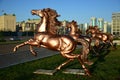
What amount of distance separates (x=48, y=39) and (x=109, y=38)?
43.3 ft

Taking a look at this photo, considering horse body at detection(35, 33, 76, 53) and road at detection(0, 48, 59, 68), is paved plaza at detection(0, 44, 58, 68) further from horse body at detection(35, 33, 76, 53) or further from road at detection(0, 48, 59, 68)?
horse body at detection(35, 33, 76, 53)

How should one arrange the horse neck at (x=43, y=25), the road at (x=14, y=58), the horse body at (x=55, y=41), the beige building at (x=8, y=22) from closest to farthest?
the horse body at (x=55, y=41) < the horse neck at (x=43, y=25) < the road at (x=14, y=58) < the beige building at (x=8, y=22)

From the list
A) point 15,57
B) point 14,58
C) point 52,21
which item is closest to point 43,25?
point 52,21

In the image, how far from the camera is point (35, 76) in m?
8.71

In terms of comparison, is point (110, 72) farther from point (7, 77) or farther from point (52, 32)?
point (7, 77)

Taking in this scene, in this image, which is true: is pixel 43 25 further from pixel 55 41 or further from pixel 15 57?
pixel 15 57

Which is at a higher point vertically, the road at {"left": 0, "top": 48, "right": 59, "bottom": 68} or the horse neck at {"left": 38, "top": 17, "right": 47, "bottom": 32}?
the horse neck at {"left": 38, "top": 17, "right": 47, "bottom": 32}

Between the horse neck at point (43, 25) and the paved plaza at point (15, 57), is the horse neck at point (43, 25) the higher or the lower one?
the higher one

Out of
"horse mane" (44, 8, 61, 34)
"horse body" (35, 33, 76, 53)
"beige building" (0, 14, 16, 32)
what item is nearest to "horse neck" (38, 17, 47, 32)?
"horse mane" (44, 8, 61, 34)

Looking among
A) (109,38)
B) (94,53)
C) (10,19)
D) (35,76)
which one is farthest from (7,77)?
(10,19)

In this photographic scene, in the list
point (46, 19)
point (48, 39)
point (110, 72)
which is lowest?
point (110, 72)

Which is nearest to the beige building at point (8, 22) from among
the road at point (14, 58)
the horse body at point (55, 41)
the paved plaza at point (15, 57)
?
the paved plaza at point (15, 57)

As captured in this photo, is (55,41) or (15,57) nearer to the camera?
(55,41)

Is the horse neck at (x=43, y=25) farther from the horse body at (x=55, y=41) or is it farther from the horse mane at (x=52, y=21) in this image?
→ the horse body at (x=55, y=41)
